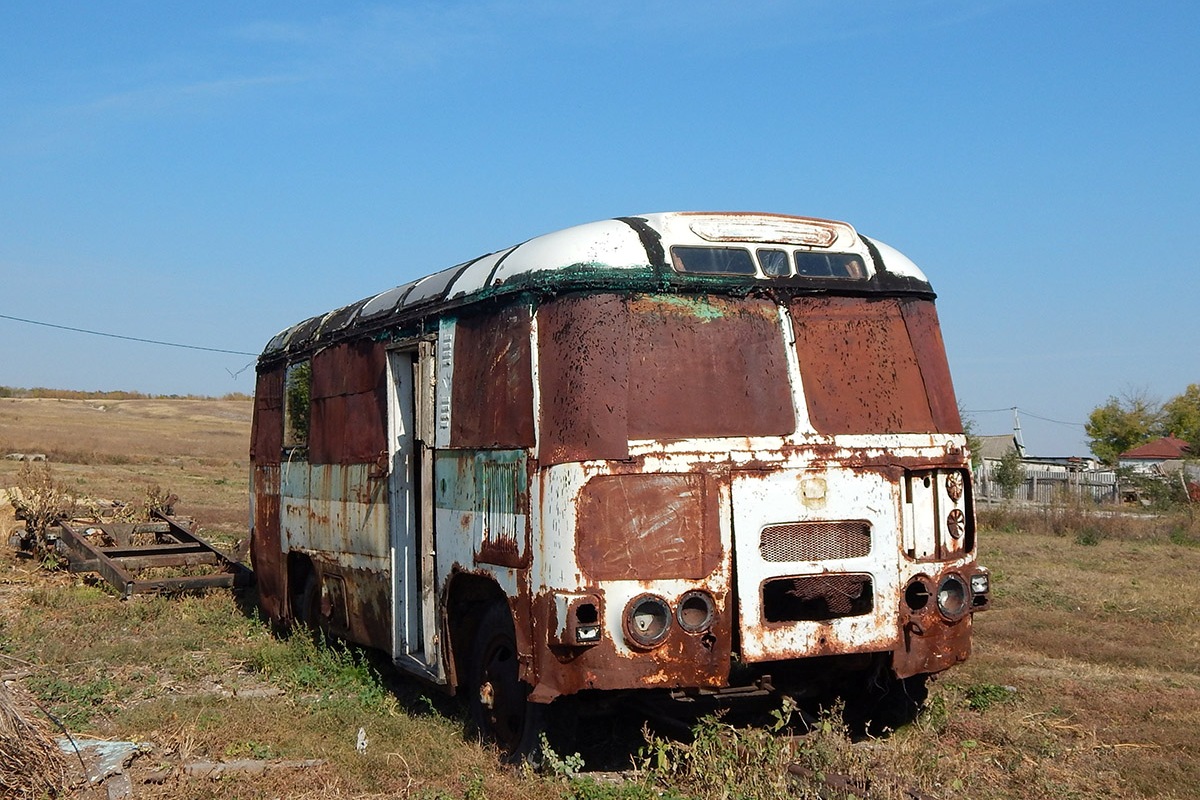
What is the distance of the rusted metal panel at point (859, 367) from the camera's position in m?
6.62

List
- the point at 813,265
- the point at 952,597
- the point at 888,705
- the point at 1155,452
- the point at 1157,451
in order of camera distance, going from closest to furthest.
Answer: the point at 952,597 → the point at 813,265 → the point at 888,705 → the point at 1155,452 → the point at 1157,451

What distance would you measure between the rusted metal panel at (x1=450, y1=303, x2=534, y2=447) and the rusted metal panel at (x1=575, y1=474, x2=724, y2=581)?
56 centimetres

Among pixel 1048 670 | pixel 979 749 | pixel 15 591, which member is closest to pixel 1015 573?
pixel 1048 670

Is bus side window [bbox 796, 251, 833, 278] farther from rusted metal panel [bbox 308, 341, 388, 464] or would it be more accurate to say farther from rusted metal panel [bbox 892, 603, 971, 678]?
rusted metal panel [bbox 308, 341, 388, 464]

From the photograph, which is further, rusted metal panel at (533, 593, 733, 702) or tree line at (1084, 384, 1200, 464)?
tree line at (1084, 384, 1200, 464)

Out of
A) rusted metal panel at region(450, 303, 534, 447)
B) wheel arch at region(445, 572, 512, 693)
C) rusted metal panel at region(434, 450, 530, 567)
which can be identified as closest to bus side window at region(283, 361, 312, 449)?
rusted metal panel at region(434, 450, 530, 567)

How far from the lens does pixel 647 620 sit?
5.98 meters

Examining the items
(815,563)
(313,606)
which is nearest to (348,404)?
(313,606)

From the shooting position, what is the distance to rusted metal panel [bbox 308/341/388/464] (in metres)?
8.61

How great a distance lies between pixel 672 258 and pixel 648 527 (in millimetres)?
1485

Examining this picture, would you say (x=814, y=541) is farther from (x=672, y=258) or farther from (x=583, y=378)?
(x=672, y=258)

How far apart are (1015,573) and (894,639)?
10.7m

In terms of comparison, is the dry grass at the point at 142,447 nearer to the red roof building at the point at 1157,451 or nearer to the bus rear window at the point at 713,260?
the bus rear window at the point at 713,260

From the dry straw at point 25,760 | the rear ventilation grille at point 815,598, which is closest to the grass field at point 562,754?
the dry straw at point 25,760
